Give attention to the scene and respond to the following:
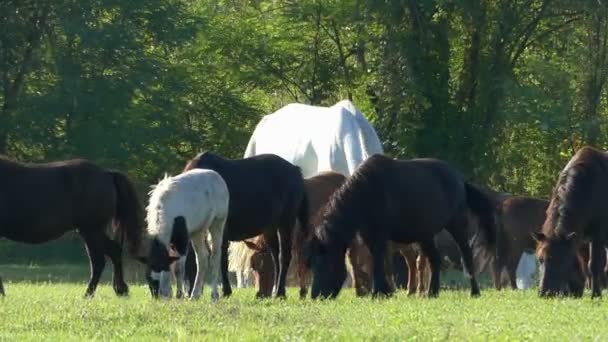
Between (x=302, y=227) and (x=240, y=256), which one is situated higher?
(x=302, y=227)

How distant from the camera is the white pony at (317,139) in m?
26.2

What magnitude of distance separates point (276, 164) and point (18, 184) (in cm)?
352

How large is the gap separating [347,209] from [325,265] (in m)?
0.75

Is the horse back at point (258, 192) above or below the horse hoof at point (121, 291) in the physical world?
above

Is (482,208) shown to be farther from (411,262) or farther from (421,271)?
(411,262)

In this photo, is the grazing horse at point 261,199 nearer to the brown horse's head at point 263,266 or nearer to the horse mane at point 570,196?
the brown horse's head at point 263,266

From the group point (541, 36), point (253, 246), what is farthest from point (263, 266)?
point (541, 36)

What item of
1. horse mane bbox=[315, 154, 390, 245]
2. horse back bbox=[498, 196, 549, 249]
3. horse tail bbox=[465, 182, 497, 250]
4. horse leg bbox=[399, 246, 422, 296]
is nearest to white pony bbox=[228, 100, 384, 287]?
horse leg bbox=[399, 246, 422, 296]

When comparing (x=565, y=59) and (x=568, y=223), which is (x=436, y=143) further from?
(x=568, y=223)

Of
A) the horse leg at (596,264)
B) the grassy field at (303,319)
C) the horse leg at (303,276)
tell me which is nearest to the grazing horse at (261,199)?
the horse leg at (303,276)

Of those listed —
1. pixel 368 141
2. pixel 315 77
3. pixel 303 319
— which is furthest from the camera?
pixel 315 77

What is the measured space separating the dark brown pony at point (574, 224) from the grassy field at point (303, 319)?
2.43ft

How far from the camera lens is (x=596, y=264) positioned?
18984mm

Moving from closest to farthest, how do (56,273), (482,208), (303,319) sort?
(303,319) < (482,208) < (56,273)
